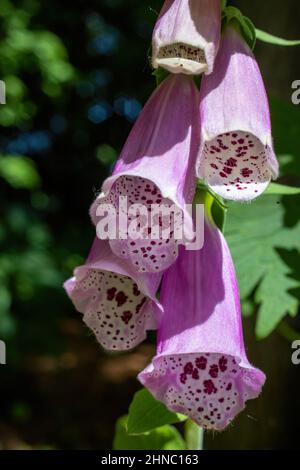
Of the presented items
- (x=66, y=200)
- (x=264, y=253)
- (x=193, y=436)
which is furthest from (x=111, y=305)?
(x=66, y=200)

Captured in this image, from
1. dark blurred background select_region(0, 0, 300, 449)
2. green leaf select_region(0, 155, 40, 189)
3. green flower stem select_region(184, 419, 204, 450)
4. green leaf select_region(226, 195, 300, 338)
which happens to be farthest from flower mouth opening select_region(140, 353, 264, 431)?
green leaf select_region(0, 155, 40, 189)

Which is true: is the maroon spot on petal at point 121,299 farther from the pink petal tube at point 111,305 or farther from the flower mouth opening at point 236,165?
the flower mouth opening at point 236,165

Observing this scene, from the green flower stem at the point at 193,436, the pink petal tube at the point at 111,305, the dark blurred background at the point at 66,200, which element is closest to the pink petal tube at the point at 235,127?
the pink petal tube at the point at 111,305

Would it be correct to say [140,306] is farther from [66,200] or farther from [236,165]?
[66,200]

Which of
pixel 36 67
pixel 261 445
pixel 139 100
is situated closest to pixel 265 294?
pixel 261 445
